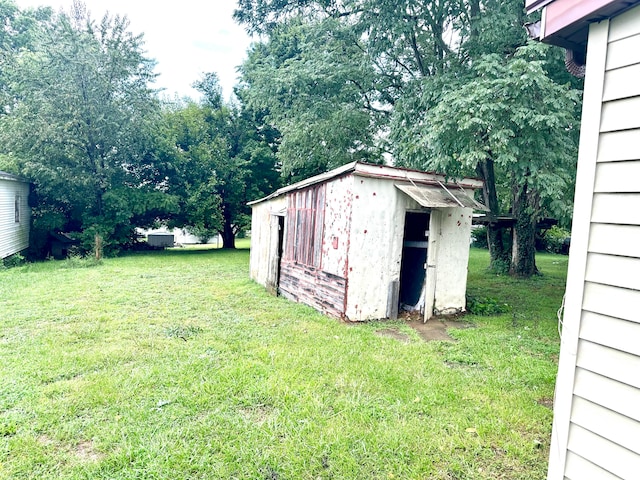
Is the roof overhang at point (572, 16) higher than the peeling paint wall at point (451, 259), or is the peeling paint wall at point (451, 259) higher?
the roof overhang at point (572, 16)

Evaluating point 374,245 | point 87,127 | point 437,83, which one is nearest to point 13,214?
point 87,127

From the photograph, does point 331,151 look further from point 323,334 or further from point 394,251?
point 323,334

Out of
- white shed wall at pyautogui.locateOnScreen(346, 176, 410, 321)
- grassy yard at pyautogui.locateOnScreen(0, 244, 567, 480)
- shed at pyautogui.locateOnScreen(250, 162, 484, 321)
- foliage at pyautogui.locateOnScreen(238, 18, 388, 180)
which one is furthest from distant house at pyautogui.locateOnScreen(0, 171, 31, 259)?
white shed wall at pyautogui.locateOnScreen(346, 176, 410, 321)

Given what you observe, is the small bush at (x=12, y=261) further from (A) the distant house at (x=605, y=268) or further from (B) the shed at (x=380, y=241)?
(A) the distant house at (x=605, y=268)

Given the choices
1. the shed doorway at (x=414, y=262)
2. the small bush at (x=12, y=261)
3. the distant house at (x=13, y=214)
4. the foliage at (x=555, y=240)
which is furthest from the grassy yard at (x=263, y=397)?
the foliage at (x=555, y=240)

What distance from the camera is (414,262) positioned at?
6973 mm

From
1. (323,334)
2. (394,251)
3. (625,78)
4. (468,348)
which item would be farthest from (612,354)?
(394,251)

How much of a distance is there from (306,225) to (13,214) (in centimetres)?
1262

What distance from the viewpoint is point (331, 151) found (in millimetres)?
10438

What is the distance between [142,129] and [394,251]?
14137 mm

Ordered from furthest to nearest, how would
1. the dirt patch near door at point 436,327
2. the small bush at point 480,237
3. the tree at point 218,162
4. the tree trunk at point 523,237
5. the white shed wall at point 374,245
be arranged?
1. the small bush at point 480,237
2. the tree at point 218,162
3. the tree trunk at point 523,237
4. the white shed wall at point 374,245
5. the dirt patch near door at point 436,327

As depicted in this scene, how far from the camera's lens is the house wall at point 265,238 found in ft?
27.3

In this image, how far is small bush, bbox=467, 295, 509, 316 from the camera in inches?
262

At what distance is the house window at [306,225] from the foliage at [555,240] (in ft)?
52.9
